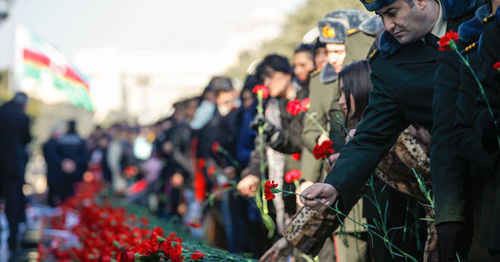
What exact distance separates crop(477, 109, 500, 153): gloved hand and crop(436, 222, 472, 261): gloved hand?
1.19ft

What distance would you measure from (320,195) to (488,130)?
1.05 m

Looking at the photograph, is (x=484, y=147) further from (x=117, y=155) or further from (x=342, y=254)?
(x=117, y=155)

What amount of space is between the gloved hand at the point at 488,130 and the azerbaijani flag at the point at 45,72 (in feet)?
59.2

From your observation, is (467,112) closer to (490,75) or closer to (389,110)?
(490,75)

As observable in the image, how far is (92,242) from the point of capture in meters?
7.77

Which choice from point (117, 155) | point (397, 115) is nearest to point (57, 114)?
point (117, 155)

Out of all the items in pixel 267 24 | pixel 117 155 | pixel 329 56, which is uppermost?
pixel 267 24

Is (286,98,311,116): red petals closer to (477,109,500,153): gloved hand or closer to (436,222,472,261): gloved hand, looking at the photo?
(436,222,472,261): gloved hand

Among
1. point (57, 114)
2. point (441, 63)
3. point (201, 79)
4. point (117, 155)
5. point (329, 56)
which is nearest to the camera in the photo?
point (441, 63)

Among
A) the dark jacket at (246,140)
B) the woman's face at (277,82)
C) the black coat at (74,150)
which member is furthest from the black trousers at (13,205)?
the black coat at (74,150)

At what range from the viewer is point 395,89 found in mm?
4012

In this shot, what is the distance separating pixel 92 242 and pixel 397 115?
425 centimetres

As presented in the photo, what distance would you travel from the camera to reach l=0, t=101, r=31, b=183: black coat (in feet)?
42.9

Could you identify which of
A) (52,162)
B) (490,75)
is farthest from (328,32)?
(52,162)
